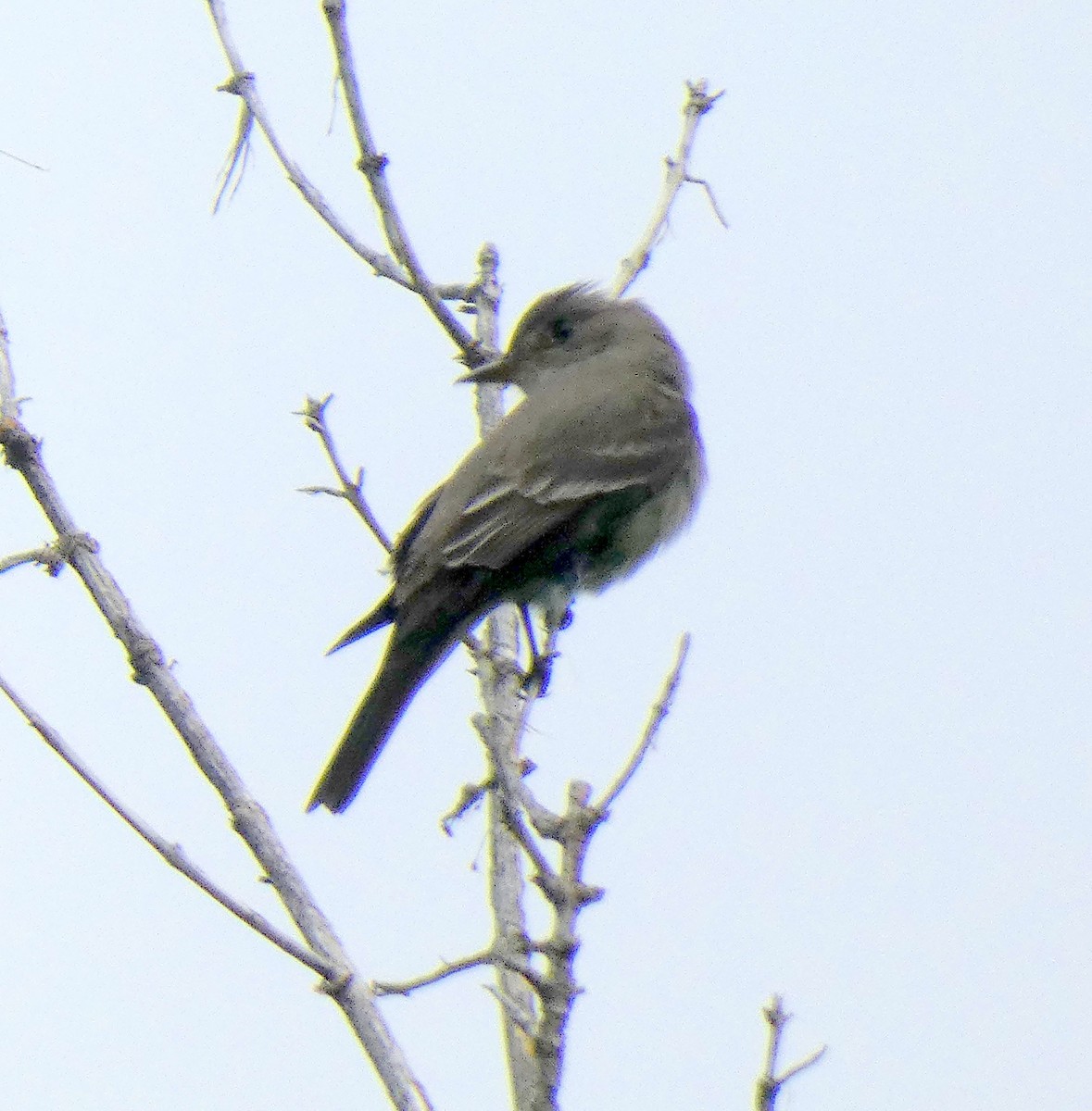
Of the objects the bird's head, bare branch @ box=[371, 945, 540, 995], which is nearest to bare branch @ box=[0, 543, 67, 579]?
bare branch @ box=[371, 945, 540, 995]

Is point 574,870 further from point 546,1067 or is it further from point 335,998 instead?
point 335,998

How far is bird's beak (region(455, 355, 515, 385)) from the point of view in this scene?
560cm

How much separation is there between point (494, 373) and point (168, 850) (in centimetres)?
331

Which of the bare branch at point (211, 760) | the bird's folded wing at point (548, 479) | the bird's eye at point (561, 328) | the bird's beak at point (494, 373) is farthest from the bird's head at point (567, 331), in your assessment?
the bare branch at point (211, 760)

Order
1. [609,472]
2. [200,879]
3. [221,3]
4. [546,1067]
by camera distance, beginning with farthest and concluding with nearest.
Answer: [609,472]
[221,3]
[200,879]
[546,1067]

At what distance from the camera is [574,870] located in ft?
7.66

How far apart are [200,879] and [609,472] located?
3.19m

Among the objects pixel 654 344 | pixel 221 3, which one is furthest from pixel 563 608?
pixel 221 3

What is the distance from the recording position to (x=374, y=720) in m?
4.71

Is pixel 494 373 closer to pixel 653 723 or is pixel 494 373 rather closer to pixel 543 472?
pixel 543 472

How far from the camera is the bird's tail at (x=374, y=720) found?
179 inches

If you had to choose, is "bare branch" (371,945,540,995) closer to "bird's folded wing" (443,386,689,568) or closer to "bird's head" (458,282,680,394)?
"bird's folded wing" (443,386,689,568)

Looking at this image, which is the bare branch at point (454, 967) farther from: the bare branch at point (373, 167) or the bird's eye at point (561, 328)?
the bird's eye at point (561, 328)

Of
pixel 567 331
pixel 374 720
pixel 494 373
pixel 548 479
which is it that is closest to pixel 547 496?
pixel 548 479
